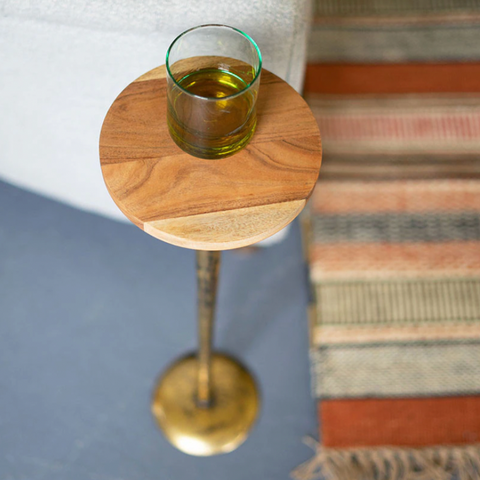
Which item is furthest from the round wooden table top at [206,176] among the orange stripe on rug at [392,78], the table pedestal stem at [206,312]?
the orange stripe on rug at [392,78]

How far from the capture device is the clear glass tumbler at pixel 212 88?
0.45 m

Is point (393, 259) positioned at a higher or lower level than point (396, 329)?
higher

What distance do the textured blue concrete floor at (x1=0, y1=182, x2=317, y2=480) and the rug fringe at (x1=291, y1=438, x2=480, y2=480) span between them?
3 centimetres

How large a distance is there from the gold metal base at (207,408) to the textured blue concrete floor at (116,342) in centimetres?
2

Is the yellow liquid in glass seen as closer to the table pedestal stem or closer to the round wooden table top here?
the round wooden table top

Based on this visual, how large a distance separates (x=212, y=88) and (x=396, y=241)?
0.64 meters

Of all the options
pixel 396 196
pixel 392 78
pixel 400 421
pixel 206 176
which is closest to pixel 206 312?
pixel 206 176

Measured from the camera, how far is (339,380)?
3.06 ft

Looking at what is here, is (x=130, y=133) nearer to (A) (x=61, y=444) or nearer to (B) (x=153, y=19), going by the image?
(B) (x=153, y=19)

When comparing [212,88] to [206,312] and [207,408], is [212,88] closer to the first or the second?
[206,312]

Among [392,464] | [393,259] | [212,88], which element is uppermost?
[393,259]

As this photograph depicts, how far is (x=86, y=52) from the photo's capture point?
2.17 ft

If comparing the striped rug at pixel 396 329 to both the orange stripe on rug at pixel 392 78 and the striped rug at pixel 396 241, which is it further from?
the orange stripe on rug at pixel 392 78

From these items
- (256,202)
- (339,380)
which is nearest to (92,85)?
(256,202)
